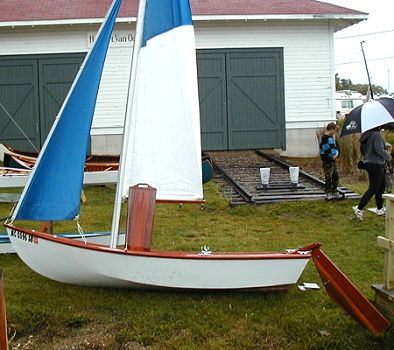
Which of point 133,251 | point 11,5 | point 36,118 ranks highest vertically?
point 11,5

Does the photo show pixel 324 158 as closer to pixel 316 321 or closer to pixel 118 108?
pixel 316 321

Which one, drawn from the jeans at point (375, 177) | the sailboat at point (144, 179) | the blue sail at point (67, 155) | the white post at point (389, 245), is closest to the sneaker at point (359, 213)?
the jeans at point (375, 177)

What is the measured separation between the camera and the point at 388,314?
5469mm

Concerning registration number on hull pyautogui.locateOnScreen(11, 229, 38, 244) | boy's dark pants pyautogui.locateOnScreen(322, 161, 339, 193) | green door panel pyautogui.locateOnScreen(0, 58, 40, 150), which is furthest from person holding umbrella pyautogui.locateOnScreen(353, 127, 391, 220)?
green door panel pyautogui.locateOnScreen(0, 58, 40, 150)

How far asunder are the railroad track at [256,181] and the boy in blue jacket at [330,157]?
10.0 inches

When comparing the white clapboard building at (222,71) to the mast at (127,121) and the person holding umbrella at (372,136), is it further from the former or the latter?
the mast at (127,121)

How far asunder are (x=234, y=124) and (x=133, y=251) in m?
12.3

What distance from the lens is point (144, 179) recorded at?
631cm

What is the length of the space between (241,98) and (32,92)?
237 inches

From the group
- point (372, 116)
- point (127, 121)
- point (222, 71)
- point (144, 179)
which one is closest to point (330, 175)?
point (372, 116)

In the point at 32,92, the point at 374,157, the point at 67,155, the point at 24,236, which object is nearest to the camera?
the point at 24,236

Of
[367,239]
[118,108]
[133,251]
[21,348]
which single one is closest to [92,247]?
[133,251]

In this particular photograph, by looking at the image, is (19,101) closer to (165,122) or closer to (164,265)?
(165,122)

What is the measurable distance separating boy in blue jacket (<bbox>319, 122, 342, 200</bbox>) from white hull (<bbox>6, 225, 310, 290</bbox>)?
551 cm
